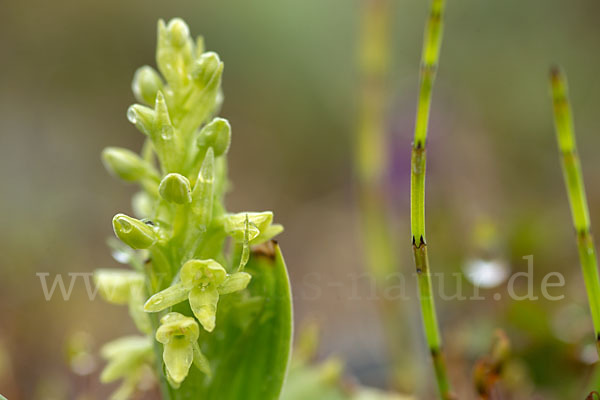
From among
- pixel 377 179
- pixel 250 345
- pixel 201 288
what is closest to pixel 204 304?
pixel 201 288

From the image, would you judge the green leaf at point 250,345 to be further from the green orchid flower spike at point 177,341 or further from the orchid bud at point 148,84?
the orchid bud at point 148,84

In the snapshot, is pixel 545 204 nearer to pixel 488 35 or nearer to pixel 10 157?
pixel 488 35

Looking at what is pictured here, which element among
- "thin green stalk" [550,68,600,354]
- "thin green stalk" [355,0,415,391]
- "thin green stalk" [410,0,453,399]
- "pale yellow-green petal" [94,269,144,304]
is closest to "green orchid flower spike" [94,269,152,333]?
"pale yellow-green petal" [94,269,144,304]

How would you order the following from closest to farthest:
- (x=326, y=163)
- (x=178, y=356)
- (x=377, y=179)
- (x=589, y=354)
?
1. (x=178, y=356)
2. (x=589, y=354)
3. (x=377, y=179)
4. (x=326, y=163)

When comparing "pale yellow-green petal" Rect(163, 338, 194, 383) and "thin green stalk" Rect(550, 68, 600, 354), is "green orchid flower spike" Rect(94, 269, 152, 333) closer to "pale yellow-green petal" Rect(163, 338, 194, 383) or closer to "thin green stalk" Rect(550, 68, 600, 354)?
"pale yellow-green petal" Rect(163, 338, 194, 383)

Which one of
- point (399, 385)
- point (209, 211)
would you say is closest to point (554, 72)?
point (209, 211)

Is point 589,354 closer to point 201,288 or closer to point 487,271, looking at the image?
point 487,271
